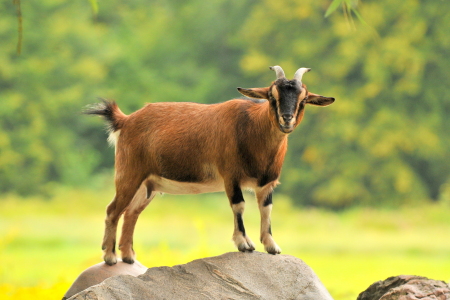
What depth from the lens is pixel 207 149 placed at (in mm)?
4812

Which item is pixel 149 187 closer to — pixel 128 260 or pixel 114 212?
pixel 114 212

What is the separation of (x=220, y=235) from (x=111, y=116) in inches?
319

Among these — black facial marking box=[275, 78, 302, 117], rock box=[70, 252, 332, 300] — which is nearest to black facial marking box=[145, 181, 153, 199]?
rock box=[70, 252, 332, 300]

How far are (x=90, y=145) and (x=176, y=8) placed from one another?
5.57 metres

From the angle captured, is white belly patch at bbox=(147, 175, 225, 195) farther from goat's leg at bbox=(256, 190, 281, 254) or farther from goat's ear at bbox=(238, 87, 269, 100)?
goat's ear at bbox=(238, 87, 269, 100)

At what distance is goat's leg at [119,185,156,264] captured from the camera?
539cm

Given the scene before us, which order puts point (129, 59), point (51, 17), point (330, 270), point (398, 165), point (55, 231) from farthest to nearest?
point (129, 59) < point (51, 17) < point (398, 165) < point (55, 231) < point (330, 270)

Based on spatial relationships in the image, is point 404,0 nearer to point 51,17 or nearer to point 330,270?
point 330,270

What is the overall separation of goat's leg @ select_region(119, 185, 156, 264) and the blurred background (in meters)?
8.39

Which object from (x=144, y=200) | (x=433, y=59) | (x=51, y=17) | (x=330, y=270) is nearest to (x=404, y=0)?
(x=433, y=59)

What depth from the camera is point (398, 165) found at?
636 inches

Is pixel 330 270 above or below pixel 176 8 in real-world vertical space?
below

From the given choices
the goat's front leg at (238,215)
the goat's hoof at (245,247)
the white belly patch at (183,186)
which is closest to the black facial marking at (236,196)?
the goat's front leg at (238,215)

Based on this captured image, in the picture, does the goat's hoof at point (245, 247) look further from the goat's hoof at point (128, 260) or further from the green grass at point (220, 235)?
the green grass at point (220, 235)
